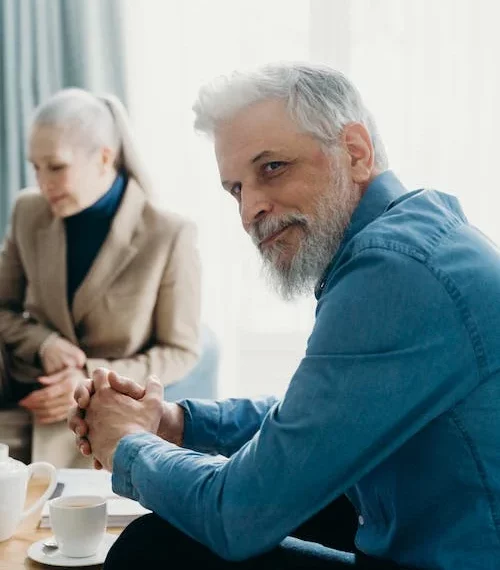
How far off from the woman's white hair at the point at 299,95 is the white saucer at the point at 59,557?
622 mm

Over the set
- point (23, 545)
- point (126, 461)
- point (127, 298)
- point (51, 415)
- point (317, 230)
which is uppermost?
point (317, 230)

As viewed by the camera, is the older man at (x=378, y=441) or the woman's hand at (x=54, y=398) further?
the woman's hand at (x=54, y=398)

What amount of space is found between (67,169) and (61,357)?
558 mm

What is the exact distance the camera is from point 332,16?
3.60 meters

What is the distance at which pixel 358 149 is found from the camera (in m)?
1.29

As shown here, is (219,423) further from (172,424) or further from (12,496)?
(12,496)

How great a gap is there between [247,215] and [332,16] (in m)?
2.50

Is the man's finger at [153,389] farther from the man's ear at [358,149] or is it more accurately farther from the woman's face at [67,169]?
the woman's face at [67,169]

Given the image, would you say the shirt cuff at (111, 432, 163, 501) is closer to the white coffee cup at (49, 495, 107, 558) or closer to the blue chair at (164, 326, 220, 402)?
the white coffee cup at (49, 495, 107, 558)

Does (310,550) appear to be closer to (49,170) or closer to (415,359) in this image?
(415,359)

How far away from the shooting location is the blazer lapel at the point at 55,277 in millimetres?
2779

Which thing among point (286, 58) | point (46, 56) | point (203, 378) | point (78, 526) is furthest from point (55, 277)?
point (78, 526)

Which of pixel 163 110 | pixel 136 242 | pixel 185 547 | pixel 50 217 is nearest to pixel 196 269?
pixel 136 242

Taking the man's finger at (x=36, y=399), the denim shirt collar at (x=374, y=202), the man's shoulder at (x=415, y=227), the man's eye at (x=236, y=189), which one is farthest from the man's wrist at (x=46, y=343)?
the man's shoulder at (x=415, y=227)
